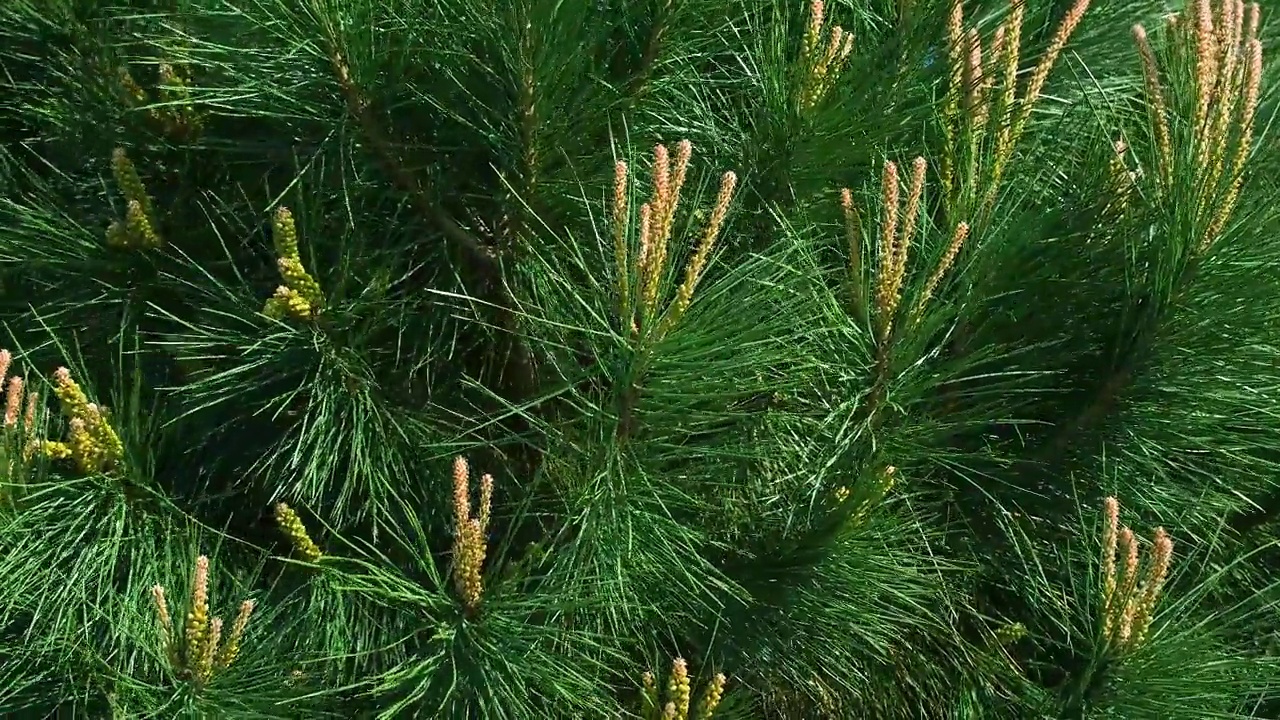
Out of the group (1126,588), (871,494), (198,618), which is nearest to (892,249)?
(871,494)

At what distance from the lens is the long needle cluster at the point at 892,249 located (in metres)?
0.88

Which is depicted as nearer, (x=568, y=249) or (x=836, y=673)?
(x=568, y=249)

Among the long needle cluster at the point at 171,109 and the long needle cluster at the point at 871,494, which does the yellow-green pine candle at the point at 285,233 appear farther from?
the long needle cluster at the point at 871,494

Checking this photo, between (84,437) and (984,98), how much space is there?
2.69 feet

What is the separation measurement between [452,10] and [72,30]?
0.50 metres

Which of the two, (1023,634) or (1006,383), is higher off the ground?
(1006,383)

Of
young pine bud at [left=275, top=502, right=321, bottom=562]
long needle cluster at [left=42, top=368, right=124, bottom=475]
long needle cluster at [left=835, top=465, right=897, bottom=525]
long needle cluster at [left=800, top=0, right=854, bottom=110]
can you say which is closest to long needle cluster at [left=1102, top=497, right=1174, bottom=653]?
long needle cluster at [left=835, top=465, right=897, bottom=525]

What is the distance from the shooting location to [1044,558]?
117cm

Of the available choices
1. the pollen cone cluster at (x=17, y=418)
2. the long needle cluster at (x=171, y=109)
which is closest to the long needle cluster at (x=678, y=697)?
the pollen cone cluster at (x=17, y=418)

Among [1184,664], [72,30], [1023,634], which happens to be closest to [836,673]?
[1023,634]

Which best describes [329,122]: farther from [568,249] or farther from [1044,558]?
[1044,558]

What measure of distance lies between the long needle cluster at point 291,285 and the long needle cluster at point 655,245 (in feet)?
0.97

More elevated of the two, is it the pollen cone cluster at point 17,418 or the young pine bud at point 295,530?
the pollen cone cluster at point 17,418

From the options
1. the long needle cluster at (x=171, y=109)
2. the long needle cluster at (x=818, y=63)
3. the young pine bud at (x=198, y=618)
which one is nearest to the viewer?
the young pine bud at (x=198, y=618)
